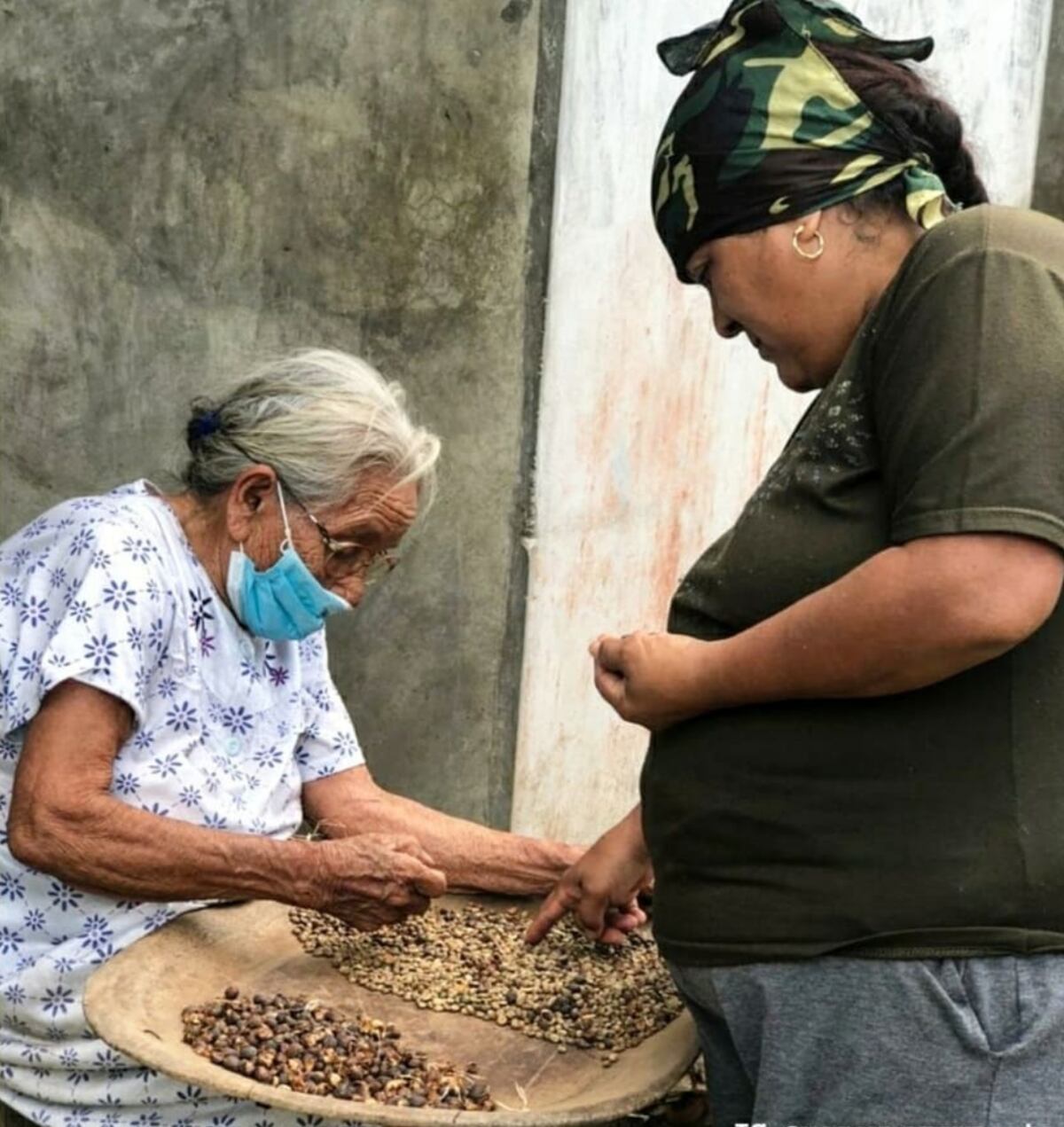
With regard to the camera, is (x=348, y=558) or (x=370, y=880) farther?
(x=348, y=558)

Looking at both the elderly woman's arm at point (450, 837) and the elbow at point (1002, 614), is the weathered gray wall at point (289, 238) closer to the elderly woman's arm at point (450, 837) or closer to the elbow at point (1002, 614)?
the elderly woman's arm at point (450, 837)

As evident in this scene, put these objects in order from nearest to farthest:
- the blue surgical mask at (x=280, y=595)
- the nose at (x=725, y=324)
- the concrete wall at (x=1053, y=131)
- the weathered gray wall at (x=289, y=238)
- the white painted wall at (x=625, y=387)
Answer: the nose at (x=725, y=324)
the blue surgical mask at (x=280, y=595)
the weathered gray wall at (x=289, y=238)
the white painted wall at (x=625, y=387)
the concrete wall at (x=1053, y=131)

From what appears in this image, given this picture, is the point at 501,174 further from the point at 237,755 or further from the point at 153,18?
the point at 237,755

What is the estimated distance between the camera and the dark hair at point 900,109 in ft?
6.61

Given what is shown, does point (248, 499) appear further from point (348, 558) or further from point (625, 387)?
point (625, 387)

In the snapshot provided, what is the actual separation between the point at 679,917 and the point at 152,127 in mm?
2590

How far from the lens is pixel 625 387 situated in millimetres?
4480

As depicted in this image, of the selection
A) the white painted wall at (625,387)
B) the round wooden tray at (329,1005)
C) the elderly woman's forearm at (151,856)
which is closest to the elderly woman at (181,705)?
the elderly woman's forearm at (151,856)

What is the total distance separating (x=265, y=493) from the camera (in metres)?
2.90

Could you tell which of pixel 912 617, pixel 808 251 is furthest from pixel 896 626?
pixel 808 251

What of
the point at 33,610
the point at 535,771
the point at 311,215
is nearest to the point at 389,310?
the point at 311,215

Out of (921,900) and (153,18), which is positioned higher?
(153,18)

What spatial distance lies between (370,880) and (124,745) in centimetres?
48

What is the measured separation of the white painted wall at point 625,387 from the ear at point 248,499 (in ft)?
5.35
